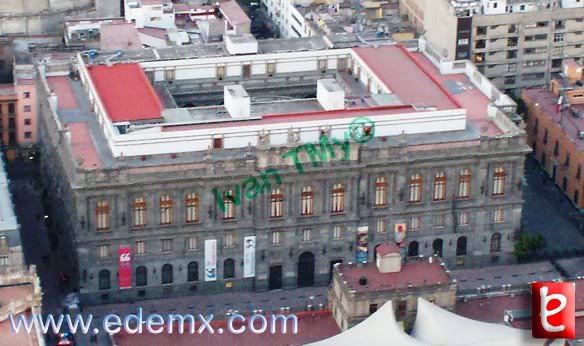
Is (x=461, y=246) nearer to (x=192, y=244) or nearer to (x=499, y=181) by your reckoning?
(x=499, y=181)

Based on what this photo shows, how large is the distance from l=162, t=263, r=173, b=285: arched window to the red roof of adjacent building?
18.7 metres

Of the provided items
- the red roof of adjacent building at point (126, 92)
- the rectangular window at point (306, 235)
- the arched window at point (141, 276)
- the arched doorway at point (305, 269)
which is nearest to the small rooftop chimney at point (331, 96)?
the rectangular window at point (306, 235)

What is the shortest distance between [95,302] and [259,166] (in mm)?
26441

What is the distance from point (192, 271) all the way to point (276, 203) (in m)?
13.7

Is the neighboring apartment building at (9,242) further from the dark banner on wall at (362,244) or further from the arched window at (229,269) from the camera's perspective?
the dark banner on wall at (362,244)

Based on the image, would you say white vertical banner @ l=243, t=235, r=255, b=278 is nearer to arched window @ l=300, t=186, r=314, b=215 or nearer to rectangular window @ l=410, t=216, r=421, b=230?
arched window @ l=300, t=186, r=314, b=215

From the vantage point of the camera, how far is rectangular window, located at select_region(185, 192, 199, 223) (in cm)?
16612

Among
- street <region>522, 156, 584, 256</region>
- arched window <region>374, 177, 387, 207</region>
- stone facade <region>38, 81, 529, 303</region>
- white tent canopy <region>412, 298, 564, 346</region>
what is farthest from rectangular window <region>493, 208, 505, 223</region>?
white tent canopy <region>412, 298, 564, 346</region>

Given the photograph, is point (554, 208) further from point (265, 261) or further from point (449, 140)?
point (265, 261)

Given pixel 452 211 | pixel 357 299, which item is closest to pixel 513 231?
pixel 452 211

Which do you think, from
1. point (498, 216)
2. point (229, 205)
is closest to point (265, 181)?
point (229, 205)

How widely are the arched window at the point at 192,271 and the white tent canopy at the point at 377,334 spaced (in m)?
37.3

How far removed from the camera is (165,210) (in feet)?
545

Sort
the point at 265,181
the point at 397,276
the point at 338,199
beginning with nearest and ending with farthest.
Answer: the point at 397,276, the point at 265,181, the point at 338,199
